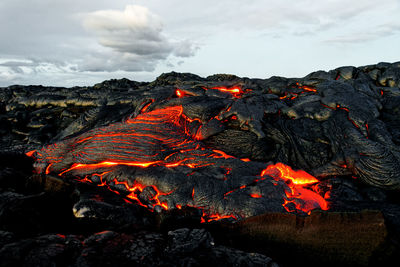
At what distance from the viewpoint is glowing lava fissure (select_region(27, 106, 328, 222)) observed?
6582 mm

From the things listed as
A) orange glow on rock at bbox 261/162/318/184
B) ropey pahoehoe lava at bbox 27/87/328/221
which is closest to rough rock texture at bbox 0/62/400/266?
ropey pahoehoe lava at bbox 27/87/328/221

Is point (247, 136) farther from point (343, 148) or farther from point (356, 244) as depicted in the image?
point (356, 244)

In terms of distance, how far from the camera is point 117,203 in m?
6.20

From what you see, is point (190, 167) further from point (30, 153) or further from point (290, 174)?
point (30, 153)

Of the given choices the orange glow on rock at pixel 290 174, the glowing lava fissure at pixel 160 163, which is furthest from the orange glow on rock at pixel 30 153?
the orange glow on rock at pixel 290 174

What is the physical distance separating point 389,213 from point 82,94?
50.0 ft

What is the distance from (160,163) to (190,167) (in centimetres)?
108

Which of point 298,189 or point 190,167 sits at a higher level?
point 190,167

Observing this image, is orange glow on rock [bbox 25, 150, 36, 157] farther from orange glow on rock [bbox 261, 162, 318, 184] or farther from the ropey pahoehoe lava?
orange glow on rock [bbox 261, 162, 318, 184]

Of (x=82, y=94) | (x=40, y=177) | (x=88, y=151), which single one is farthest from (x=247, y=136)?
(x=82, y=94)

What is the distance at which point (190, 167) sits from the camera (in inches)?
299

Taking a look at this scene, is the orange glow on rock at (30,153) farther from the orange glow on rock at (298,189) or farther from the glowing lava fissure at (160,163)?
the orange glow on rock at (298,189)

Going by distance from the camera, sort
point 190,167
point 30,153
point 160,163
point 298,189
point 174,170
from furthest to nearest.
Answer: point 30,153
point 160,163
point 190,167
point 174,170
point 298,189

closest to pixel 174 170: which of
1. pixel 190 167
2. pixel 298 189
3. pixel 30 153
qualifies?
pixel 190 167
